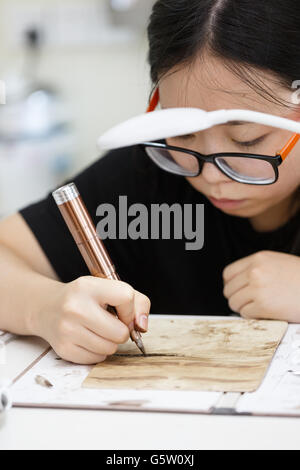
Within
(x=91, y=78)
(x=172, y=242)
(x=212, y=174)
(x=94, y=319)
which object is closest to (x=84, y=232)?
(x=94, y=319)

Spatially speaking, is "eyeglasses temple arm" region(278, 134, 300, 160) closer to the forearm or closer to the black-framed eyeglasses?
the black-framed eyeglasses

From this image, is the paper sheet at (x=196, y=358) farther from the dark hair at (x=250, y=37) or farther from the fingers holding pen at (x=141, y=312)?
the dark hair at (x=250, y=37)

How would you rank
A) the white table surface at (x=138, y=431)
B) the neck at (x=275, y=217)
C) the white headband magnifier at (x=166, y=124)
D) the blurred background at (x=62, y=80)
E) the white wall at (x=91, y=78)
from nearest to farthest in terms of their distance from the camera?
the white table surface at (x=138, y=431), the white headband magnifier at (x=166, y=124), the neck at (x=275, y=217), the blurred background at (x=62, y=80), the white wall at (x=91, y=78)

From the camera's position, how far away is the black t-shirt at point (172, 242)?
0.95 m

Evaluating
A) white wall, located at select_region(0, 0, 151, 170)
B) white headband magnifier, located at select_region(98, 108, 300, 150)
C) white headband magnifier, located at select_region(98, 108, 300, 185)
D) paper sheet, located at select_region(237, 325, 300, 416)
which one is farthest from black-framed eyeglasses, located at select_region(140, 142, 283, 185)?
white wall, located at select_region(0, 0, 151, 170)

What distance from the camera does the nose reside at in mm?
720

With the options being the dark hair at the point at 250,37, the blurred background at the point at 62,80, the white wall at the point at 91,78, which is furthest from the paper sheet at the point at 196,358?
the white wall at the point at 91,78

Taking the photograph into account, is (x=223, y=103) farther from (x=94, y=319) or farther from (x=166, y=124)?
(x=94, y=319)

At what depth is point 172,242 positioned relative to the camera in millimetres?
989

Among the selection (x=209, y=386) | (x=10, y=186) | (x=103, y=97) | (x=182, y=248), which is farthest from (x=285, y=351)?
(x=103, y=97)

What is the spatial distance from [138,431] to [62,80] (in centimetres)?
188

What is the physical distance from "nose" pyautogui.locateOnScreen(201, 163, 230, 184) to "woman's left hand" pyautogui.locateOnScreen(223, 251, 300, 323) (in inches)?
4.4

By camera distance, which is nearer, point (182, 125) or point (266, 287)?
point (182, 125)

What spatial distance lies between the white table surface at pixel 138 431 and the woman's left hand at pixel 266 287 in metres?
0.26
